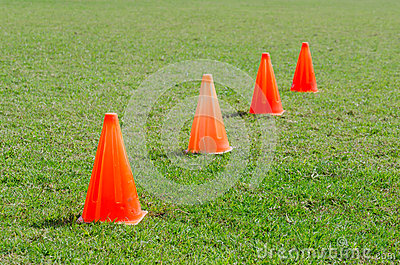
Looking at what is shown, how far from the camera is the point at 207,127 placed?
5031mm

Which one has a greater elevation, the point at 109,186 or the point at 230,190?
the point at 109,186

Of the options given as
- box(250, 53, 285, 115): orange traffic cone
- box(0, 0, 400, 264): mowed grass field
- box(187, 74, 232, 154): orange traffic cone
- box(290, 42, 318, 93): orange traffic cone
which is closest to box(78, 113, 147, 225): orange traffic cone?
box(0, 0, 400, 264): mowed grass field

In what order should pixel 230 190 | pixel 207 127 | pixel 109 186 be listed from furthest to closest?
pixel 207 127, pixel 230 190, pixel 109 186

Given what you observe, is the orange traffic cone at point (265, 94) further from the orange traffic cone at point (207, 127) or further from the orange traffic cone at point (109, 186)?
the orange traffic cone at point (109, 186)

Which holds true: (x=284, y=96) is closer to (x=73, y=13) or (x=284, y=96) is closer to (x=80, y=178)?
(x=80, y=178)

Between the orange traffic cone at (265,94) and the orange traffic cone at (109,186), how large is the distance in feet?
10.6

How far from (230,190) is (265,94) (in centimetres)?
261

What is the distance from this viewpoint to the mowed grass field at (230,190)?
3250 millimetres

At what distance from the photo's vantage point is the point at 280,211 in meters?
3.75

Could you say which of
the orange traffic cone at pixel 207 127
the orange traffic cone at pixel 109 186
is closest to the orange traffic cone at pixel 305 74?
the orange traffic cone at pixel 207 127

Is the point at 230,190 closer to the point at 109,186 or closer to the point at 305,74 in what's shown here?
the point at 109,186

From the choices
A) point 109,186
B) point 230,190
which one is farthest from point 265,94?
point 109,186

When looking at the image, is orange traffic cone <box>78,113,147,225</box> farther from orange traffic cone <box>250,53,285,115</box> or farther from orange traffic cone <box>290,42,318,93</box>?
orange traffic cone <box>290,42,318,93</box>

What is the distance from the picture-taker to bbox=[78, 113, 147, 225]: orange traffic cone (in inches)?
138
